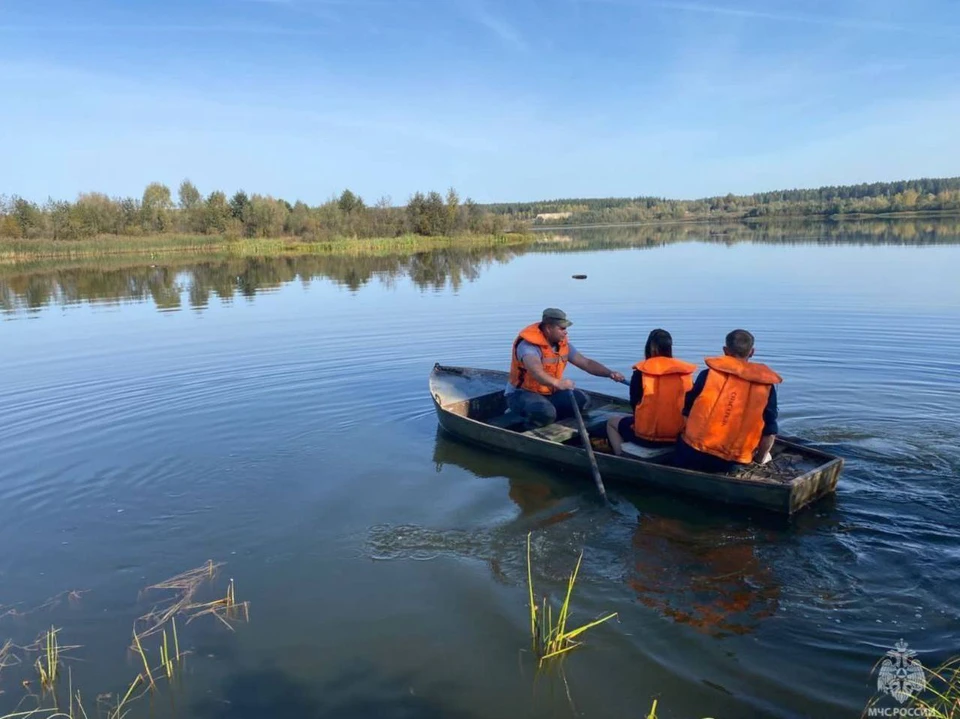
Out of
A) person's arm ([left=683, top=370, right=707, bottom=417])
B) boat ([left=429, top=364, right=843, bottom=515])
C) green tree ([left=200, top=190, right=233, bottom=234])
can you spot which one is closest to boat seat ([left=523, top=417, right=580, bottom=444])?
boat ([left=429, top=364, right=843, bottom=515])

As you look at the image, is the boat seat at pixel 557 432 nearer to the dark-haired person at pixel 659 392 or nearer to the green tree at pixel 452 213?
the dark-haired person at pixel 659 392

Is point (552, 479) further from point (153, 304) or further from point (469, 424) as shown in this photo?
point (153, 304)

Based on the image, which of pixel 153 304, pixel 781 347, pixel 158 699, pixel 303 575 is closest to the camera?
pixel 158 699

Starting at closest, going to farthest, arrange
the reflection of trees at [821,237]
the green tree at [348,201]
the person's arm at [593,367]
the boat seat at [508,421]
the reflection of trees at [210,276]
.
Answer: the person's arm at [593,367]
the boat seat at [508,421]
the reflection of trees at [210,276]
the reflection of trees at [821,237]
the green tree at [348,201]

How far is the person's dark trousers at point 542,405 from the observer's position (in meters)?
8.44

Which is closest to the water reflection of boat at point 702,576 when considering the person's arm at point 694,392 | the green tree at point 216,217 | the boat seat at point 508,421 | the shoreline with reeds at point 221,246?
the person's arm at point 694,392

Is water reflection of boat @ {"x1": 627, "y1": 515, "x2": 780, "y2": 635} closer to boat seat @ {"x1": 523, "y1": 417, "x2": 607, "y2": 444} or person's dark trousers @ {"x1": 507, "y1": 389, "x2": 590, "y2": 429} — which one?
boat seat @ {"x1": 523, "y1": 417, "x2": 607, "y2": 444}

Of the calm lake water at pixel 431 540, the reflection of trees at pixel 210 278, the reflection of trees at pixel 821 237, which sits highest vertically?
the reflection of trees at pixel 821 237

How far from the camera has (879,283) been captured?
20.0m

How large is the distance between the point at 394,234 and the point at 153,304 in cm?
4148

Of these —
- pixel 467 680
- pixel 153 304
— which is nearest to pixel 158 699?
pixel 467 680

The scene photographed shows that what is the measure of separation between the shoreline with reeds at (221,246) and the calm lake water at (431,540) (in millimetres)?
39847

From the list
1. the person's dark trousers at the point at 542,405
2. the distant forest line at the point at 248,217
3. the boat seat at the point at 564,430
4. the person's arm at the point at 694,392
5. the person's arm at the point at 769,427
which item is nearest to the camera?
the person's arm at the point at 769,427

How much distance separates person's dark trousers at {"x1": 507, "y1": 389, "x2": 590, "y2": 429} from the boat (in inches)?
4.3
